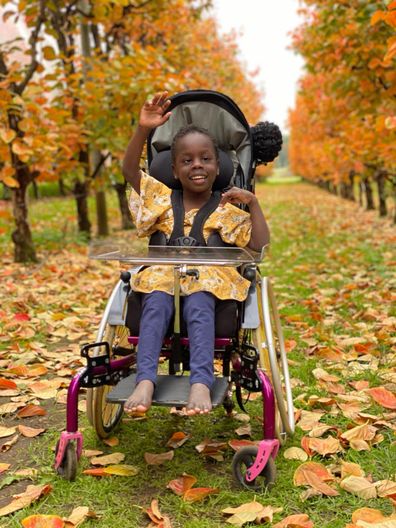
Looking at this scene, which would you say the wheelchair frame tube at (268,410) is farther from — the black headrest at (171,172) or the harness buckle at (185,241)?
the black headrest at (171,172)

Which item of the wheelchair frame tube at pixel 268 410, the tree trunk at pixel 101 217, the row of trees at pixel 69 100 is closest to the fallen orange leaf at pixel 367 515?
the wheelchair frame tube at pixel 268 410

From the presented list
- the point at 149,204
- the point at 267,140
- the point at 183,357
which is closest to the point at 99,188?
the point at 267,140

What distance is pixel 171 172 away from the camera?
3305 mm

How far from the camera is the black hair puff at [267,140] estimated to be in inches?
135

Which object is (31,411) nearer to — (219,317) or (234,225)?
(219,317)

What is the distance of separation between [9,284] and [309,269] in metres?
3.73

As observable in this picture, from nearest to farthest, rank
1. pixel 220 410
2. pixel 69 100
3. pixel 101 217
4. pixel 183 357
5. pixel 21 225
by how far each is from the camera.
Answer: pixel 183 357
pixel 220 410
pixel 21 225
pixel 69 100
pixel 101 217

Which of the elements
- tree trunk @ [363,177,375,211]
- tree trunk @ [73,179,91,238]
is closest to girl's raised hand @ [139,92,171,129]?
tree trunk @ [73,179,91,238]

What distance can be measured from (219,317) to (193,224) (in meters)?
0.62

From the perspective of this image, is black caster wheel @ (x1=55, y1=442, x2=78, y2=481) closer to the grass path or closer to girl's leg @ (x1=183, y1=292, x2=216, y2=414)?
the grass path

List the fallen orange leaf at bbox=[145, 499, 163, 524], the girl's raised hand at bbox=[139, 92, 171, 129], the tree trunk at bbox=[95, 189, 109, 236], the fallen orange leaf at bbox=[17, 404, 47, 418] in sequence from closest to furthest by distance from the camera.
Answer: the fallen orange leaf at bbox=[145, 499, 163, 524], the girl's raised hand at bbox=[139, 92, 171, 129], the fallen orange leaf at bbox=[17, 404, 47, 418], the tree trunk at bbox=[95, 189, 109, 236]

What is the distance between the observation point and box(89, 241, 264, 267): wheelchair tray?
250 cm

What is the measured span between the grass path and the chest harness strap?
0.98 meters

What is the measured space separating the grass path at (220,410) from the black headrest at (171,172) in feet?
4.15
